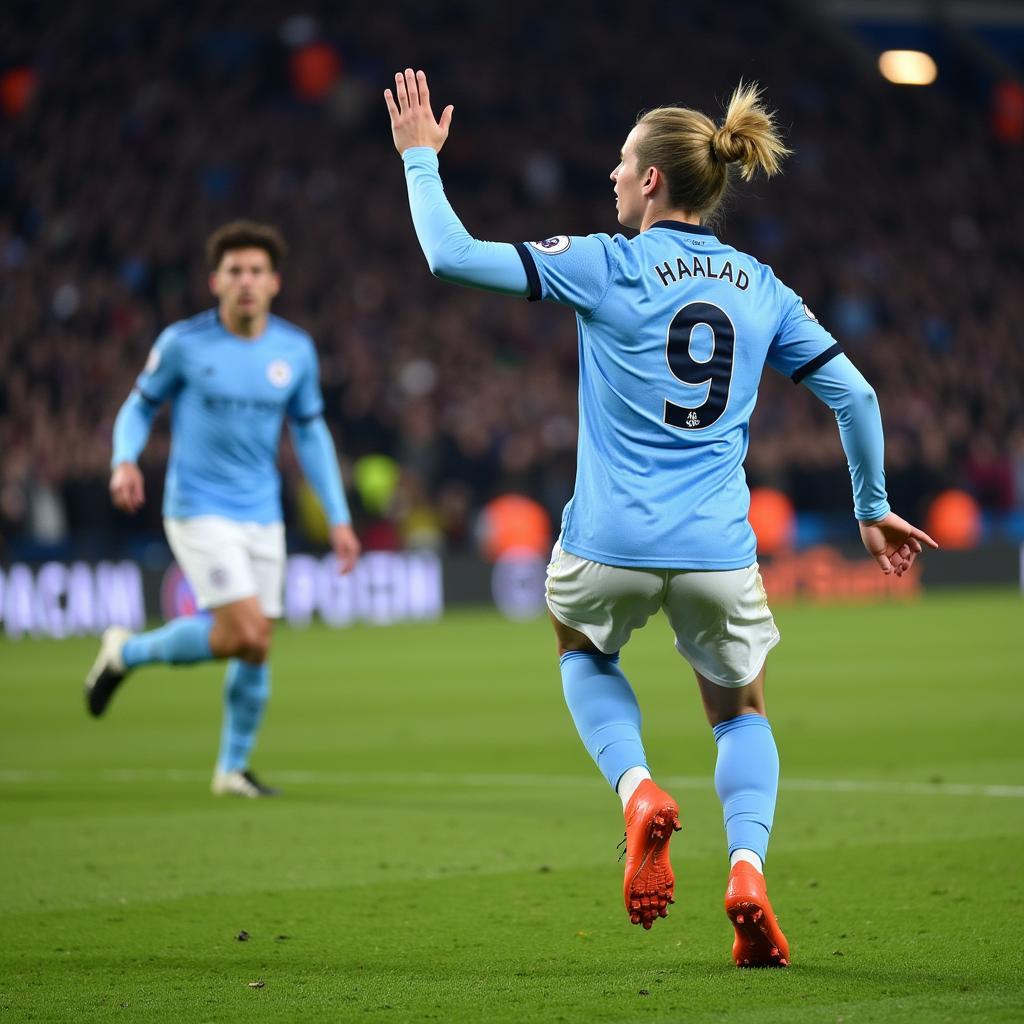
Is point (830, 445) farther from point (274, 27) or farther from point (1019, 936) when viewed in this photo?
point (1019, 936)

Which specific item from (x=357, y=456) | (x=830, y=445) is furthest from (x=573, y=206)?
(x=357, y=456)

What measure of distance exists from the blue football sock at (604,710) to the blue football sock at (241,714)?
3.67 m

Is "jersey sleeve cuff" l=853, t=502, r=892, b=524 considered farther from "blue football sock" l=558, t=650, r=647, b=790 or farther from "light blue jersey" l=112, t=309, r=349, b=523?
"light blue jersey" l=112, t=309, r=349, b=523

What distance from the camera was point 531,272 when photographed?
14.9 feet

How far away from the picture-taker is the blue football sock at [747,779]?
15.4ft

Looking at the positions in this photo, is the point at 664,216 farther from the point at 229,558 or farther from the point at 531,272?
the point at 229,558

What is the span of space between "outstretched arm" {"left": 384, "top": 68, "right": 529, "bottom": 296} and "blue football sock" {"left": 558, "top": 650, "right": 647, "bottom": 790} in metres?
1.01

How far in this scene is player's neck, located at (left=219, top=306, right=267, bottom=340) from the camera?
8859mm

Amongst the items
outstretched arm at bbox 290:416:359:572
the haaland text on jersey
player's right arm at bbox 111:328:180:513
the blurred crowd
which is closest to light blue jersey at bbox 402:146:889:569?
the haaland text on jersey

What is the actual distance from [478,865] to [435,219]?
2715mm

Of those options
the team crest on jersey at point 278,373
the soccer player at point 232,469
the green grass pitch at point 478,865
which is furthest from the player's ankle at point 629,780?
the team crest on jersey at point 278,373

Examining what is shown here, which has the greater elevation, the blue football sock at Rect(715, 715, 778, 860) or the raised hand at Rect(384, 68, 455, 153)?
the raised hand at Rect(384, 68, 455, 153)

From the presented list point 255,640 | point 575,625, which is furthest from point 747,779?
point 255,640

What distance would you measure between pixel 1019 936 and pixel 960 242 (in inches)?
1231
